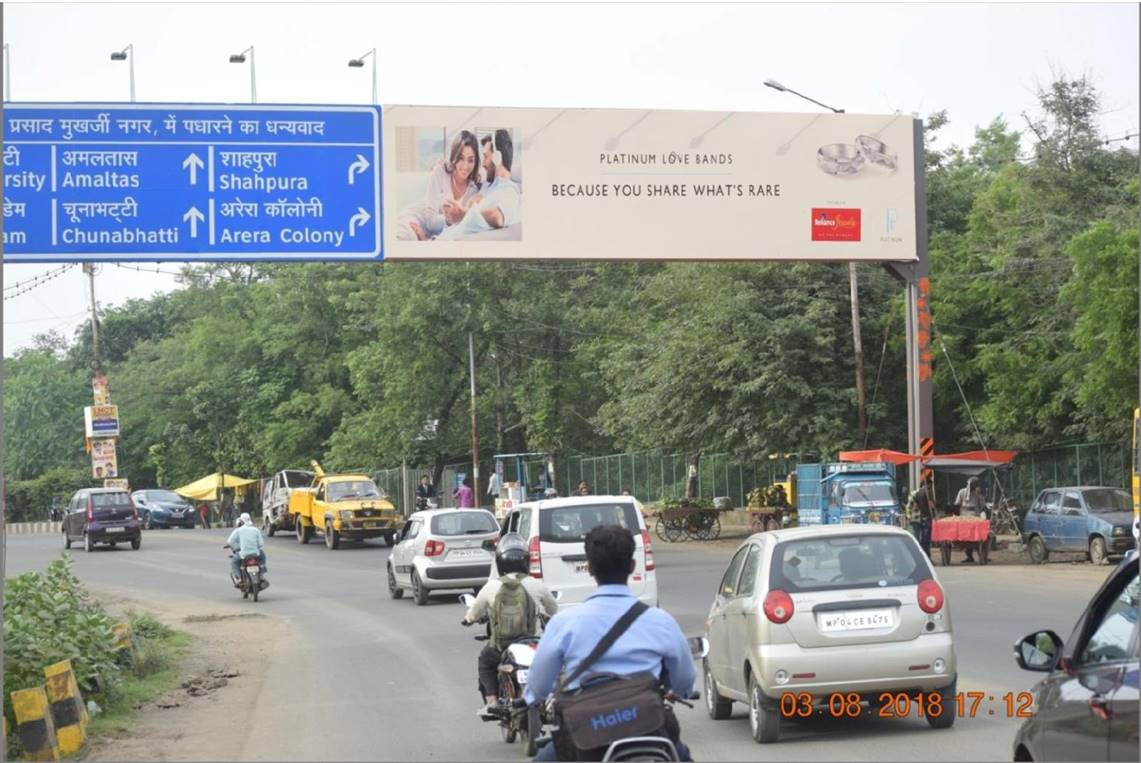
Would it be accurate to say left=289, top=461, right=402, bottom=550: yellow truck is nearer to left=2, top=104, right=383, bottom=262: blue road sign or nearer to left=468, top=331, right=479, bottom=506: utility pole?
left=468, top=331, right=479, bottom=506: utility pole

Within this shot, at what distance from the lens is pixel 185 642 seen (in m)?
21.3

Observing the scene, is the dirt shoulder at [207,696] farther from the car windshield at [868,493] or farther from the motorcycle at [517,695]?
the car windshield at [868,493]

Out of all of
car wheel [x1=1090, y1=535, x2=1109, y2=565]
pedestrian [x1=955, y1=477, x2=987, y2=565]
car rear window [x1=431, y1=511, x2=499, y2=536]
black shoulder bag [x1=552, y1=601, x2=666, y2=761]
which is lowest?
car wheel [x1=1090, y1=535, x2=1109, y2=565]

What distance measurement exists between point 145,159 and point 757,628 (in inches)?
676

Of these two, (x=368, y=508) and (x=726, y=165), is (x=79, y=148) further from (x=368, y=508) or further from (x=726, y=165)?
(x=368, y=508)

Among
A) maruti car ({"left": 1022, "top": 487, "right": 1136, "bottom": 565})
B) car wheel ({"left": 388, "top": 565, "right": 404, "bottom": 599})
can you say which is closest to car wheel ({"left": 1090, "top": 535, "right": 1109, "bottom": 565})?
maruti car ({"left": 1022, "top": 487, "right": 1136, "bottom": 565})

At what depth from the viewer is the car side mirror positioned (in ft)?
19.7

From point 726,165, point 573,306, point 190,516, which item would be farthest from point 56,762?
point 190,516

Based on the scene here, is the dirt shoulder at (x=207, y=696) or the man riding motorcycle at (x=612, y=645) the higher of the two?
the man riding motorcycle at (x=612, y=645)

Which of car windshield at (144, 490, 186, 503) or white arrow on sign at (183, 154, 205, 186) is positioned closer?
white arrow on sign at (183, 154, 205, 186)

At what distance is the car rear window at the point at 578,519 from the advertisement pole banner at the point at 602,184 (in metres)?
7.69

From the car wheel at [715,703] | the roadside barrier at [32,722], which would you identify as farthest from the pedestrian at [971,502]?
the roadside barrier at [32,722]

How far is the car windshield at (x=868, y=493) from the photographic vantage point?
112 ft
